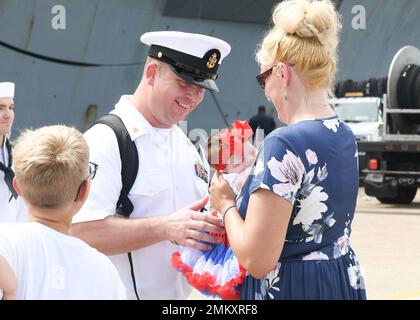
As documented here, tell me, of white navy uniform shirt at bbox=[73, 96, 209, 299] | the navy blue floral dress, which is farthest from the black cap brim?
the navy blue floral dress

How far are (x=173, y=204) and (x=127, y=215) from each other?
210 mm

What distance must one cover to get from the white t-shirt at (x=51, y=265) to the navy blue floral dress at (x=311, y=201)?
1.90ft

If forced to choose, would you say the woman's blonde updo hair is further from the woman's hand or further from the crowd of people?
the woman's hand

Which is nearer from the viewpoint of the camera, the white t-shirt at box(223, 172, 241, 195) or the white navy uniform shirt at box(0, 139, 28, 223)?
the white t-shirt at box(223, 172, 241, 195)

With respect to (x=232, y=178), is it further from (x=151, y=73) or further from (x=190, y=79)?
(x=151, y=73)

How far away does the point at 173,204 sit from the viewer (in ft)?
11.6

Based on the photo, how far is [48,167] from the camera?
2.55 meters

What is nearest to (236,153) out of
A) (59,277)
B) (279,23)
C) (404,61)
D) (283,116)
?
(283,116)

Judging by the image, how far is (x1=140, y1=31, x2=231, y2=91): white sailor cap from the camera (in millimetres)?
3516

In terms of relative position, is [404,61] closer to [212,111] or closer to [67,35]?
[212,111]

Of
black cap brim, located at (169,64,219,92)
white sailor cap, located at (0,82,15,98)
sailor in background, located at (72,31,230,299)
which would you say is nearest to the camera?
sailor in background, located at (72,31,230,299)

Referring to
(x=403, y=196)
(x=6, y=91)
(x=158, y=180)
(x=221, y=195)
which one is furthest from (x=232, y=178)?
(x=403, y=196)

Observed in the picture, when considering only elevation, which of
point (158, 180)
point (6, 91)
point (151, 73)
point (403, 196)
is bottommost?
point (403, 196)

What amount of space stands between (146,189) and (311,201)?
739 millimetres
